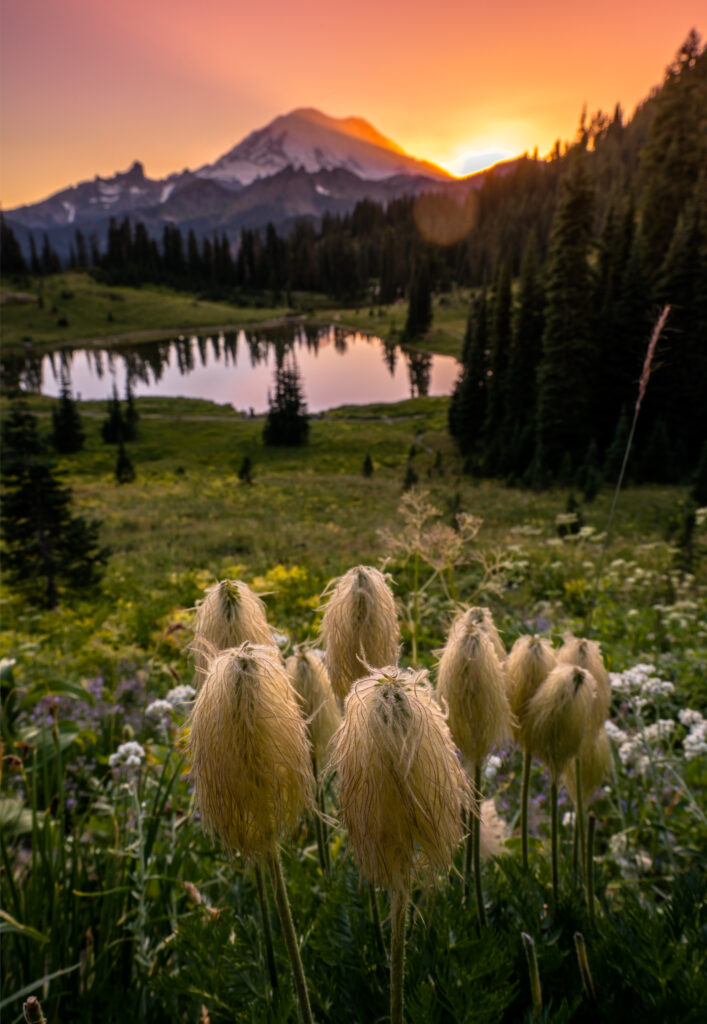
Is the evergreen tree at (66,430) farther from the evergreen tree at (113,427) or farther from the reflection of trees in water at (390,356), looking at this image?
the reflection of trees in water at (390,356)

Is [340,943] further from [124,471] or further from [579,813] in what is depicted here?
[124,471]

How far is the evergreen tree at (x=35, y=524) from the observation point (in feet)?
35.2

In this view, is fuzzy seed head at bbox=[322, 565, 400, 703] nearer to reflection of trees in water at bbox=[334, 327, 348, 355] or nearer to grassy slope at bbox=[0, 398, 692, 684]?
grassy slope at bbox=[0, 398, 692, 684]

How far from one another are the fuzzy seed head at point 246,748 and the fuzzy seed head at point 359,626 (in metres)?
0.34

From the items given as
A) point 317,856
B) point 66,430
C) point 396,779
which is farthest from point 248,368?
point 396,779

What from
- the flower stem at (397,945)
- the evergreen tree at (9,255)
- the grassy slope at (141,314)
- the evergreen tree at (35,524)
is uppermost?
the evergreen tree at (9,255)

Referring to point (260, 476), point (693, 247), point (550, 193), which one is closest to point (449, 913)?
point (260, 476)

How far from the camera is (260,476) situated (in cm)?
3584

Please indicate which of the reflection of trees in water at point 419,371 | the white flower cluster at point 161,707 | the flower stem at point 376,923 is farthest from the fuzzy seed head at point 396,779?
the reflection of trees in water at point 419,371

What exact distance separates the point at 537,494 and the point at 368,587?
26.5 m

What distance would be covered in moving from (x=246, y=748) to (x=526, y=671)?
0.93 m

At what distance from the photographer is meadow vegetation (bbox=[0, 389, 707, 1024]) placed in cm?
147

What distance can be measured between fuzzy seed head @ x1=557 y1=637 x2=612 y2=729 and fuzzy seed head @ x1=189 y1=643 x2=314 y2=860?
92cm

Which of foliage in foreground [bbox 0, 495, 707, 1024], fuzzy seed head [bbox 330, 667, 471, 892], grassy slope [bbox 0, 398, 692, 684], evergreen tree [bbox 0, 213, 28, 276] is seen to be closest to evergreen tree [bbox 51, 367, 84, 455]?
grassy slope [bbox 0, 398, 692, 684]
